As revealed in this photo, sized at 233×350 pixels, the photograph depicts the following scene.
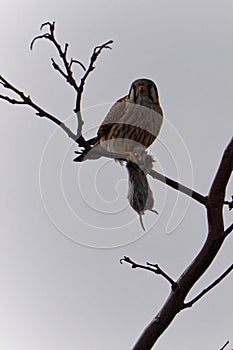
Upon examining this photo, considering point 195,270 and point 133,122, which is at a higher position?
point 133,122

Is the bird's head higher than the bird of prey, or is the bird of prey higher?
the bird's head

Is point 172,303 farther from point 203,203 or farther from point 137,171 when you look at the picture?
point 137,171

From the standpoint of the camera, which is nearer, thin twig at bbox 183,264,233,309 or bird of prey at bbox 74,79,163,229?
thin twig at bbox 183,264,233,309

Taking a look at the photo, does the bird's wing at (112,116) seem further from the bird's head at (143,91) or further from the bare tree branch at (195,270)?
the bare tree branch at (195,270)

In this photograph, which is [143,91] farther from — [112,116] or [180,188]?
[180,188]

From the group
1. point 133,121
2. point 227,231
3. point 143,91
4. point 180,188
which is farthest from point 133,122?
point 227,231

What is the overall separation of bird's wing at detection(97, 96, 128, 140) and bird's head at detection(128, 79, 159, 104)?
0.44ft

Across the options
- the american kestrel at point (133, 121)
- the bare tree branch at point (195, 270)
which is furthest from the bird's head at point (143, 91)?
the bare tree branch at point (195, 270)

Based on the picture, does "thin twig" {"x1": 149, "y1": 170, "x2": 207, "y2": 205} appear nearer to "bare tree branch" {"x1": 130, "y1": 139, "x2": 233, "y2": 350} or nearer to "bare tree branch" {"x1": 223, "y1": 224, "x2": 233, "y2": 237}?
"bare tree branch" {"x1": 130, "y1": 139, "x2": 233, "y2": 350}

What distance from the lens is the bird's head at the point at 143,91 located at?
6.18 metres

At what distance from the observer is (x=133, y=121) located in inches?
234

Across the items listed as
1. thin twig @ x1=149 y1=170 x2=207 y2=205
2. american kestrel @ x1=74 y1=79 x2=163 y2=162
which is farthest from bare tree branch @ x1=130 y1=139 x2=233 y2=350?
american kestrel @ x1=74 y1=79 x2=163 y2=162

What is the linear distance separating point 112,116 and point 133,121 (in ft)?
0.73

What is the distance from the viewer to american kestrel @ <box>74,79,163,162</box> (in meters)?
5.68
